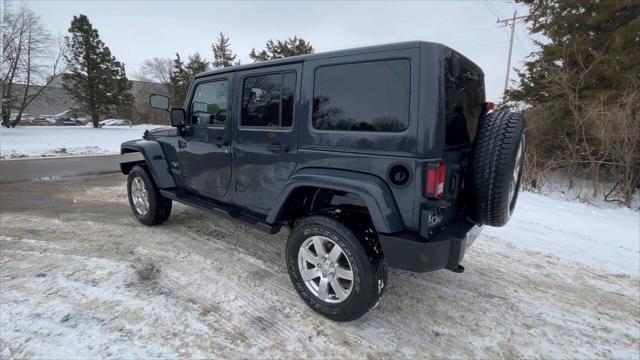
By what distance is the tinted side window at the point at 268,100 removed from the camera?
2.76 metres

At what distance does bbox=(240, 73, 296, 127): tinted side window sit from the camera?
9.07ft

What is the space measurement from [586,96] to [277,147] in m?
9.98

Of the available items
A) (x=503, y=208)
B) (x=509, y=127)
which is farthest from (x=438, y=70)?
(x=503, y=208)

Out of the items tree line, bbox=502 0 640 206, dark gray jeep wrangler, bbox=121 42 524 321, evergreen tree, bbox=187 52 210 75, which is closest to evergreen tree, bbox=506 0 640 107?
tree line, bbox=502 0 640 206

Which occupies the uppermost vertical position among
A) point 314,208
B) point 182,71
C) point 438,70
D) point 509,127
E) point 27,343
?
point 182,71

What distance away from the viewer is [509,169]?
225 cm

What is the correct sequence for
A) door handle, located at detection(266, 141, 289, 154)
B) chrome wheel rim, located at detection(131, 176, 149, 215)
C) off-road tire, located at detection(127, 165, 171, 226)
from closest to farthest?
door handle, located at detection(266, 141, 289, 154)
off-road tire, located at detection(127, 165, 171, 226)
chrome wheel rim, located at detection(131, 176, 149, 215)

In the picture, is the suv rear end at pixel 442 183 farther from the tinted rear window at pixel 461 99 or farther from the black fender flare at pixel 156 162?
the black fender flare at pixel 156 162

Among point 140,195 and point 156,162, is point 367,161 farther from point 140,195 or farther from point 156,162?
point 140,195

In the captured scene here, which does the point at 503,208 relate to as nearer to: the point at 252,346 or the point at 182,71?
the point at 252,346

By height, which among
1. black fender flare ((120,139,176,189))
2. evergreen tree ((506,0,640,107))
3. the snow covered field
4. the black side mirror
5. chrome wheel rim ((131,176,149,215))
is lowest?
the snow covered field

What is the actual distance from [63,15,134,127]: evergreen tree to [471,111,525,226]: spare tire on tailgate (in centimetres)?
3784

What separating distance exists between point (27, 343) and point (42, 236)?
2.42 meters

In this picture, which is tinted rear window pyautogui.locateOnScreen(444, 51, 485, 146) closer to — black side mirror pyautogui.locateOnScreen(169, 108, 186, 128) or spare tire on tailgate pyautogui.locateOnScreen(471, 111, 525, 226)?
spare tire on tailgate pyautogui.locateOnScreen(471, 111, 525, 226)
